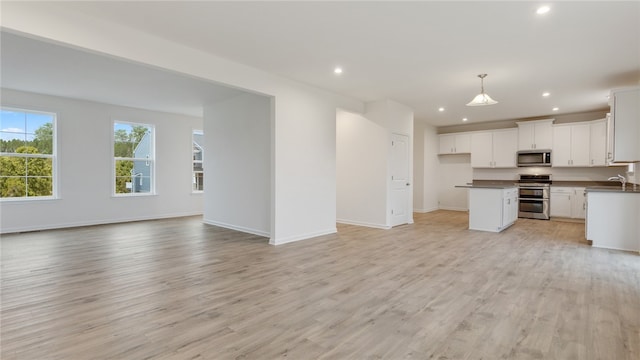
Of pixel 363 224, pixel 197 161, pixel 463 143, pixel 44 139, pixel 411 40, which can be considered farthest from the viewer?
pixel 463 143

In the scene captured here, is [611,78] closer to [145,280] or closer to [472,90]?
[472,90]

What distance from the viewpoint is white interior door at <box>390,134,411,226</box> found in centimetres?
673

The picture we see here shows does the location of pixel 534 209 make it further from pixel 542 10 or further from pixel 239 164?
pixel 239 164

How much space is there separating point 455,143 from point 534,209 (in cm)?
282

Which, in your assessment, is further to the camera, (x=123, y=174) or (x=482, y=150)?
(x=482, y=150)

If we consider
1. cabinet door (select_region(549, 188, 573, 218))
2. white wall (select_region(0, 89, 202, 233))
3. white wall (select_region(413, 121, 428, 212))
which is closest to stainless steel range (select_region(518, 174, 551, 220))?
cabinet door (select_region(549, 188, 573, 218))

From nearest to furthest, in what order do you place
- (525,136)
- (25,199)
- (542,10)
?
1. (542,10)
2. (25,199)
3. (525,136)

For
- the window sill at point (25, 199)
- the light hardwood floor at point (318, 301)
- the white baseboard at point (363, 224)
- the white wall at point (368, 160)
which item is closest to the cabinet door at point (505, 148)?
the white wall at point (368, 160)

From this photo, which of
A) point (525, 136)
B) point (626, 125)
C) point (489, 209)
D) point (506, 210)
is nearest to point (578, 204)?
point (525, 136)

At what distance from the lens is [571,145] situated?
7.65m

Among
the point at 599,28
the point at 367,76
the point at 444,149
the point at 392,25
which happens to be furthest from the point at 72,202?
the point at 444,149

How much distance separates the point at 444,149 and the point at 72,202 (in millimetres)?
9839

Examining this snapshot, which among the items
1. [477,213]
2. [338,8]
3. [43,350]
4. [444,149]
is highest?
[338,8]

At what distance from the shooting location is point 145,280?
11.0ft
